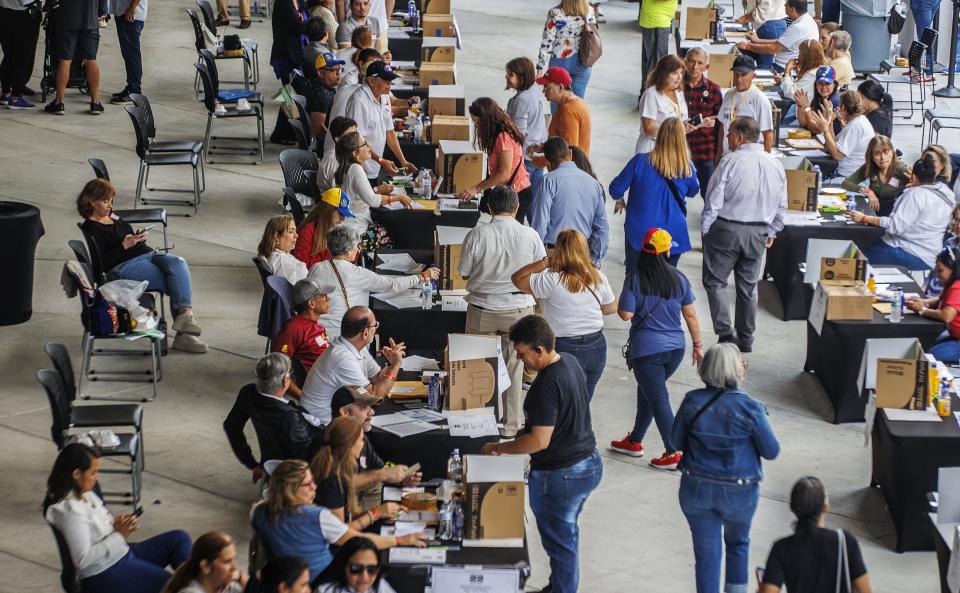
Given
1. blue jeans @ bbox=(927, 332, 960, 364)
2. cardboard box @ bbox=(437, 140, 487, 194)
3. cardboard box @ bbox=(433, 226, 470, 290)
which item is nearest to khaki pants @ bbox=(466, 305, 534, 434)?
cardboard box @ bbox=(433, 226, 470, 290)

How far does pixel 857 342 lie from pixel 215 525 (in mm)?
4014

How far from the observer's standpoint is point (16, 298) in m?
9.69

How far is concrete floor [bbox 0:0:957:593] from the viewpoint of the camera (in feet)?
23.2

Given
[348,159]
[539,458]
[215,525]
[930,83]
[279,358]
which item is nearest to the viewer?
[539,458]

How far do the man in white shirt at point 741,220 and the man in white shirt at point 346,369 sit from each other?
2.99 meters

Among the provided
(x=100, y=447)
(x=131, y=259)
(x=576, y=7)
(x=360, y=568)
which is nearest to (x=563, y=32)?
(x=576, y=7)

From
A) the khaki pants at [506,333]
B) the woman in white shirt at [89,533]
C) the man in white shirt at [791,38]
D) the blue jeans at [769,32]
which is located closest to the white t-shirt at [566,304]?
the khaki pants at [506,333]

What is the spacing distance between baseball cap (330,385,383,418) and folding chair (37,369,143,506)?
1.11 metres

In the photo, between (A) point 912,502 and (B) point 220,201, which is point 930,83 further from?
(A) point 912,502

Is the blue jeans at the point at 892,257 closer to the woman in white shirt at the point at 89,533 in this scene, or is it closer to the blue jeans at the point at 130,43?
the woman in white shirt at the point at 89,533

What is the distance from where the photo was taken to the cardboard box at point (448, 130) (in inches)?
439

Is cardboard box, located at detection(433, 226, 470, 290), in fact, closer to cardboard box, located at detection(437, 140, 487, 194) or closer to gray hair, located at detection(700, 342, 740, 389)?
cardboard box, located at detection(437, 140, 487, 194)

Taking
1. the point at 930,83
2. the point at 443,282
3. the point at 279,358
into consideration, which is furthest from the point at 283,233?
the point at 930,83

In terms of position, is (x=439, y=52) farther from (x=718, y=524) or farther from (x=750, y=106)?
(x=718, y=524)
